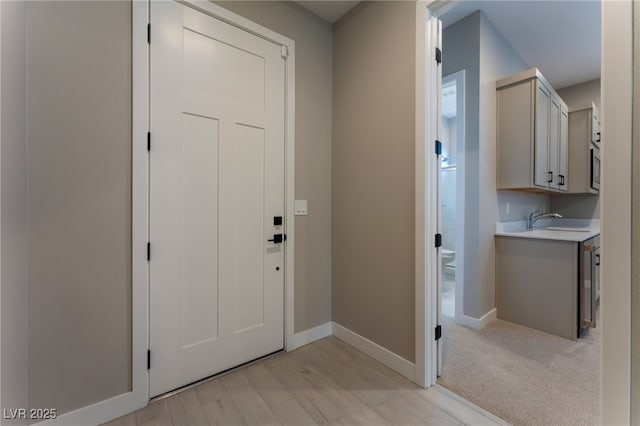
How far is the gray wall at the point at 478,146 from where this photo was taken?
2670 mm

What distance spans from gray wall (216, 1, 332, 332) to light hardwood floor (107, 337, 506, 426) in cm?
51

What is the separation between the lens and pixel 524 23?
2789 millimetres

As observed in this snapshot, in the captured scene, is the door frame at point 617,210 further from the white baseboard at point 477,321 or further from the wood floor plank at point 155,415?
the wood floor plank at point 155,415

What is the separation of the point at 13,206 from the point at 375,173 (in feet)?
6.95

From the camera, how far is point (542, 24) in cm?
280

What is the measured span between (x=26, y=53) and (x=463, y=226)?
3.31 metres

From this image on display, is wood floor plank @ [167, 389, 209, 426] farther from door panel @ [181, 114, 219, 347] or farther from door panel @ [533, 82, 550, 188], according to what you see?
door panel @ [533, 82, 550, 188]

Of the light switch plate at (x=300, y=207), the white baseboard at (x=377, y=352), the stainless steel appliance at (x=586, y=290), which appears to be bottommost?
the white baseboard at (x=377, y=352)

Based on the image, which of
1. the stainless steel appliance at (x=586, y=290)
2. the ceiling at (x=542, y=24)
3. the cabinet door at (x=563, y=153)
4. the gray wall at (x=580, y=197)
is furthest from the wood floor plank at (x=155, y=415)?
the gray wall at (x=580, y=197)

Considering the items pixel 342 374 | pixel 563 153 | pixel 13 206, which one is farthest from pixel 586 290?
pixel 13 206

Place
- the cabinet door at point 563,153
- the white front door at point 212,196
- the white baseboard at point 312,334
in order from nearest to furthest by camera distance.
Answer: the white front door at point 212,196
the white baseboard at point 312,334
the cabinet door at point 563,153

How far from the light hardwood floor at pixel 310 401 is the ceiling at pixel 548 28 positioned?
9.64 ft

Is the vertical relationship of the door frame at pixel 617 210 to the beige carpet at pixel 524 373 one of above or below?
above

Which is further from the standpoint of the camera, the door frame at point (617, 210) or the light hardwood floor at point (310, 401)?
the light hardwood floor at point (310, 401)
